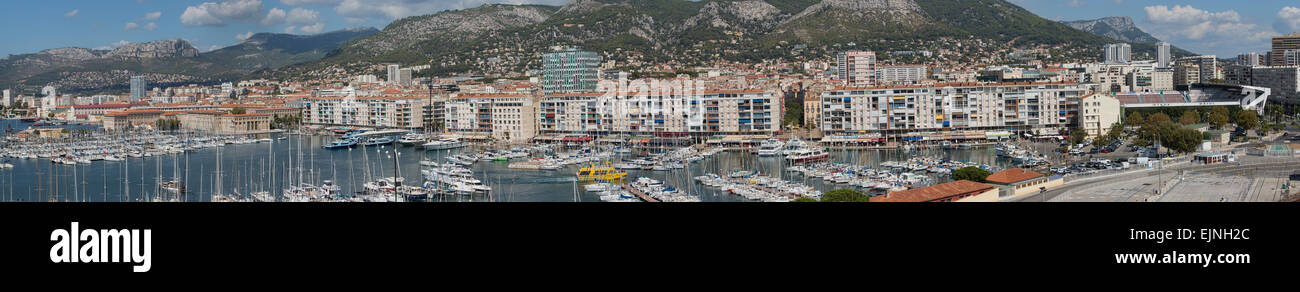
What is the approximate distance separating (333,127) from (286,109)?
4364 mm

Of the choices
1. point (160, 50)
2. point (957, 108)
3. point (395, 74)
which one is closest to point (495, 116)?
point (957, 108)

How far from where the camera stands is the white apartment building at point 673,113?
21.1m

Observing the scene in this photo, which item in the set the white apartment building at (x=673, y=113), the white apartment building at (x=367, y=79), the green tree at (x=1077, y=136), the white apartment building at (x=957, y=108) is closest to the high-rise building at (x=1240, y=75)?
the white apartment building at (x=957, y=108)

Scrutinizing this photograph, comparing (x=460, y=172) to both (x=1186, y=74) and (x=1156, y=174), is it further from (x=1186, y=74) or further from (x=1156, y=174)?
(x=1186, y=74)

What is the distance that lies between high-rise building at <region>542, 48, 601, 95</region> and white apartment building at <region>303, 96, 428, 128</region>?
13.6 ft

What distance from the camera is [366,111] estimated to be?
95.4 feet

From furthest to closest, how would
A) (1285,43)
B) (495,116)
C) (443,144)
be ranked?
(1285,43)
(495,116)
(443,144)

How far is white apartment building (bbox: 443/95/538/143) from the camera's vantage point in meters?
23.7

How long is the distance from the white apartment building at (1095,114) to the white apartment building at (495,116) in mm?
12708

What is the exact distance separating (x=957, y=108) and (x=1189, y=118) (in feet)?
16.4

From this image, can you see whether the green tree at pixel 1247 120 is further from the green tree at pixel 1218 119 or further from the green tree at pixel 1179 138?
the green tree at pixel 1179 138

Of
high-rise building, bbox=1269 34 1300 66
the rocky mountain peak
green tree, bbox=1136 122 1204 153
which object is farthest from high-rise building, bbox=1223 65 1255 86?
the rocky mountain peak

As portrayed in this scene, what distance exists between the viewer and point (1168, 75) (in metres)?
32.8
